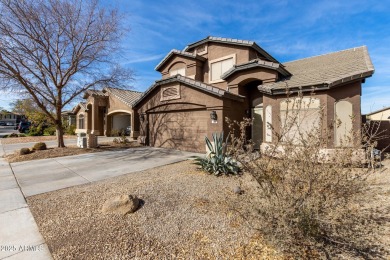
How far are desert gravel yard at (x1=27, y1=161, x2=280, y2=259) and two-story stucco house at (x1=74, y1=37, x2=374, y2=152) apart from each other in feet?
14.9

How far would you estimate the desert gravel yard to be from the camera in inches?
115

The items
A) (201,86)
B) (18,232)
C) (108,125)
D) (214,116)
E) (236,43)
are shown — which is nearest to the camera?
(18,232)

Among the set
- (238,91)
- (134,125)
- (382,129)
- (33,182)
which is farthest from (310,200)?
(134,125)

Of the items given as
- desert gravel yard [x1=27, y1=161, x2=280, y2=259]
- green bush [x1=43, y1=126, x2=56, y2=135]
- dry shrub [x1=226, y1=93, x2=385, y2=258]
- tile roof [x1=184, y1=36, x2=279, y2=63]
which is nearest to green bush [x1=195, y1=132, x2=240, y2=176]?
desert gravel yard [x1=27, y1=161, x2=280, y2=259]

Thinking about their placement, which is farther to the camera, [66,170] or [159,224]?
[66,170]

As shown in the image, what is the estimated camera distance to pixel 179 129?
1270 cm

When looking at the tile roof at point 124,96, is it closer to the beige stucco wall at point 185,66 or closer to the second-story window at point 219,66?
the beige stucco wall at point 185,66

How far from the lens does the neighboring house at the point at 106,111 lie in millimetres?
21359

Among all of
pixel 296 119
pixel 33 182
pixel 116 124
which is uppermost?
pixel 116 124

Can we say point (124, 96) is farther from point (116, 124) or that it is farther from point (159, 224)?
point (159, 224)

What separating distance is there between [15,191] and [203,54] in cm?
1410

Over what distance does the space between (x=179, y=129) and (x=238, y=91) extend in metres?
4.55

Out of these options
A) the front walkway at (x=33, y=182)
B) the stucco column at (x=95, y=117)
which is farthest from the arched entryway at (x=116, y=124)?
the front walkway at (x=33, y=182)

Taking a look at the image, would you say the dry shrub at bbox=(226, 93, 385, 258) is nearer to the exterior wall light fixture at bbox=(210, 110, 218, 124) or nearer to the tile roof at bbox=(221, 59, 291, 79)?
the exterior wall light fixture at bbox=(210, 110, 218, 124)
